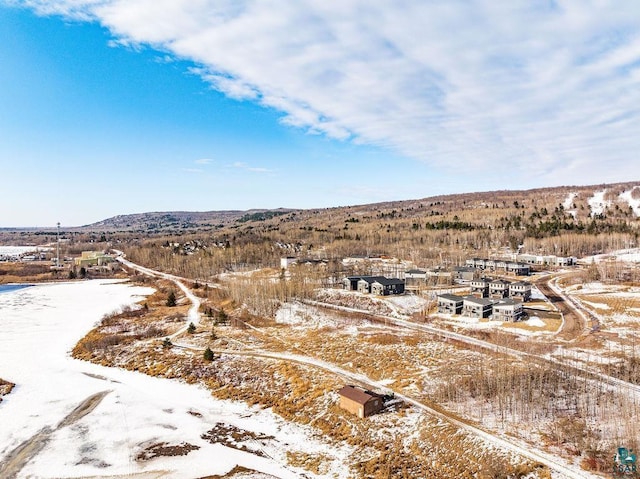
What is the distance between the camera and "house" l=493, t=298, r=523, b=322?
51.3m

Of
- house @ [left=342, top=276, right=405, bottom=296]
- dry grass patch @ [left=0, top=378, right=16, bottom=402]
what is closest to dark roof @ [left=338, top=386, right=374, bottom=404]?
dry grass patch @ [left=0, top=378, right=16, bottom=402]

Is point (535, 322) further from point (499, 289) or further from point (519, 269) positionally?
point (519, 269)

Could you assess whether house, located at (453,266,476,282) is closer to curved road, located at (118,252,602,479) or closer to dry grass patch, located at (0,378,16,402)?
curved road, located at (118,252,602,479)

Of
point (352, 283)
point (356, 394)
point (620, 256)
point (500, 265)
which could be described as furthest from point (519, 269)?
point (356, 394)

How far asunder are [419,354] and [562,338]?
1631 cm

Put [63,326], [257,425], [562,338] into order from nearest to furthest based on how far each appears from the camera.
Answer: [257,425] < [562,338] < [63,326]

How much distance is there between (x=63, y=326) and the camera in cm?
5809

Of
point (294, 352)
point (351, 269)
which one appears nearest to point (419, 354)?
point (294, 352)

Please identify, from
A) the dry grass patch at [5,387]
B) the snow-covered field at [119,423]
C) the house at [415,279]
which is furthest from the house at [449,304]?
the dry grass patch at [5,387]

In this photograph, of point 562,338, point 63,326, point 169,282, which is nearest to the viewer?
point 562,338

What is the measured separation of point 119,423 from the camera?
29562mm

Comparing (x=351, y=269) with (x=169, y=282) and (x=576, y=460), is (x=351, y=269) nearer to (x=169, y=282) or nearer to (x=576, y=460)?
(x=169, y=282)

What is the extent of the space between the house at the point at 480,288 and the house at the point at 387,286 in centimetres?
1134

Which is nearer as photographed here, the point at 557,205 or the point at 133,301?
the point at 133,301
